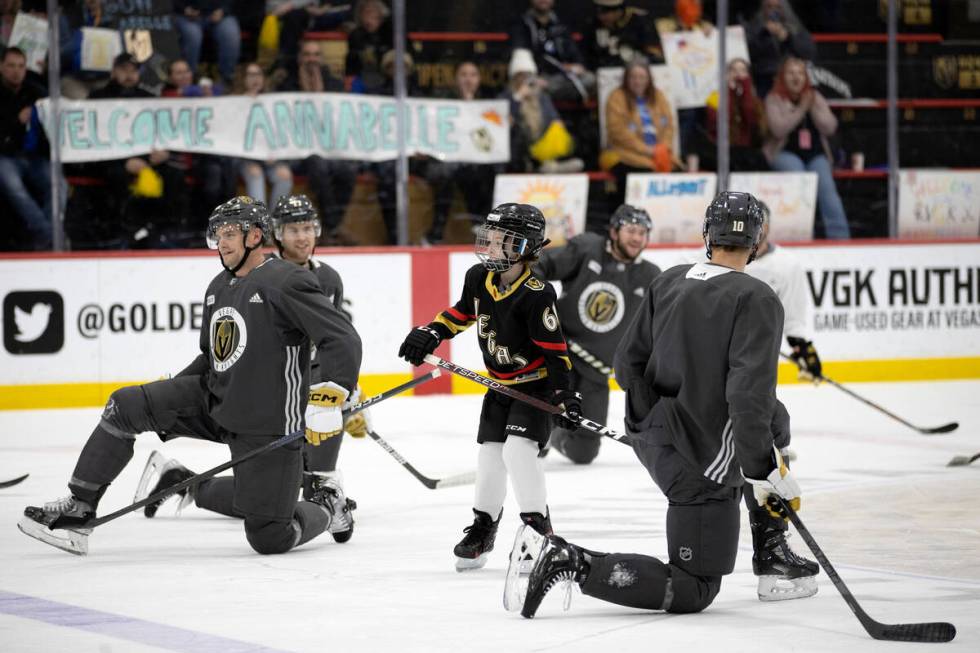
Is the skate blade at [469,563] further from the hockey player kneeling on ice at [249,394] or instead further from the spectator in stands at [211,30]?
the spectator in stands at [211,30]

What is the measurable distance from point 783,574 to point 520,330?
112 cm

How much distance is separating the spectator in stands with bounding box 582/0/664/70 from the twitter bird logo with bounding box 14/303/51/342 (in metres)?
3.93

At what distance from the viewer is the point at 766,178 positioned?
1035 cm

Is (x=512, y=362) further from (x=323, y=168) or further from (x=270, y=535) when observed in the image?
(x=323, y=168)

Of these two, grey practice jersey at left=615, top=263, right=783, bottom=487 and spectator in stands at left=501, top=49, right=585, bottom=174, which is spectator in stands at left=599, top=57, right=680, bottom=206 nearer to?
spectator in stands at left=501, top=49, right=585, bottom=174

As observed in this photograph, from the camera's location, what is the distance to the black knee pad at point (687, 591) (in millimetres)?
3697

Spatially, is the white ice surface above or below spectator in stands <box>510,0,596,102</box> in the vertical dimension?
below

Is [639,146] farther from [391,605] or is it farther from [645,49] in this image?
[391,605]

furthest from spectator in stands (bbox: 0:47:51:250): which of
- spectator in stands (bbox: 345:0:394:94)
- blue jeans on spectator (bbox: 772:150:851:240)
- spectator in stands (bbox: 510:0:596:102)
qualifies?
blue jeans on spectator (bbox: 772:150:851:240)

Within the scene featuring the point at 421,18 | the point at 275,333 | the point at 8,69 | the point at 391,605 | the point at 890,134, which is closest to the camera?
the point at 391,605

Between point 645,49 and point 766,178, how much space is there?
1.21 m

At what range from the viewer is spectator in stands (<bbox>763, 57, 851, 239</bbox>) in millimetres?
10414

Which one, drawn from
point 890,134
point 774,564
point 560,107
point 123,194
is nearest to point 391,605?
point 774,564

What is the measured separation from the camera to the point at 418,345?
457 centimetres
